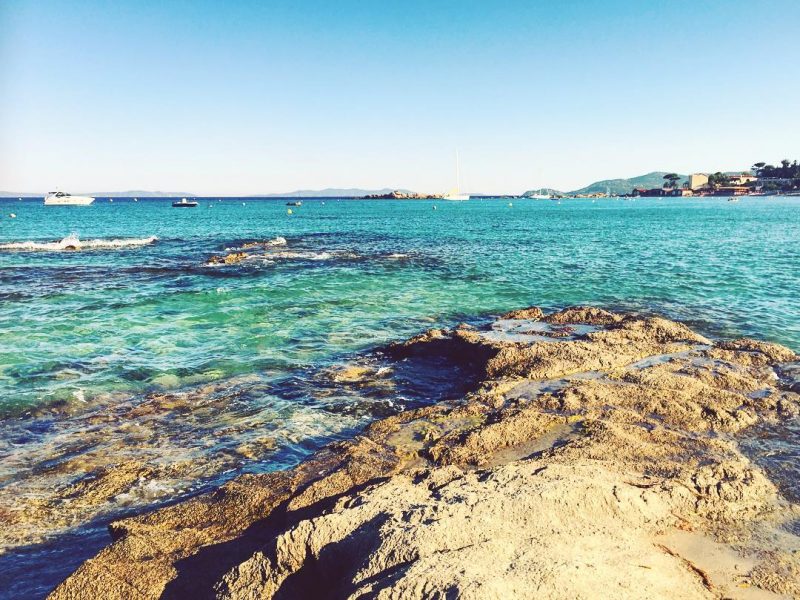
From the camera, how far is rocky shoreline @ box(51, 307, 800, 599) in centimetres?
377

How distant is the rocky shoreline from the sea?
751 mm

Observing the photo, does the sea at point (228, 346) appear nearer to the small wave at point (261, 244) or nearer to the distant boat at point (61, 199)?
the small wave at point (261, 244)

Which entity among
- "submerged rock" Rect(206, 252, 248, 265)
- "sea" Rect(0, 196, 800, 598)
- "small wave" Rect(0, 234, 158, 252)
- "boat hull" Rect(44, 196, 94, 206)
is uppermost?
"boat hull" Rect(44, 196, 94, 206)

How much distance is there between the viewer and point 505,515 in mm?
4363

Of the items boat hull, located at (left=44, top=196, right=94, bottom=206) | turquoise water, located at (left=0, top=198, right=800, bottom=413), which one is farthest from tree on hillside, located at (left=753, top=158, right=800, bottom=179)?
boat hull, located at (left=44, top=196, right=94, bottom=206)

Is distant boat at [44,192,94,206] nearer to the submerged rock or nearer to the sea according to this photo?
the sea

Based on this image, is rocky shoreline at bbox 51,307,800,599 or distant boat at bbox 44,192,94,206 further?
distant boat at bbox 44,192,94,206

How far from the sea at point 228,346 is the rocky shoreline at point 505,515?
751mm

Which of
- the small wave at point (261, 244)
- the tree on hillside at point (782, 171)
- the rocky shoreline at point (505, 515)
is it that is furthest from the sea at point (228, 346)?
the tree on hillside at point (782, 171)

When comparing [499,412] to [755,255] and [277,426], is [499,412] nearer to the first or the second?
[277,426]

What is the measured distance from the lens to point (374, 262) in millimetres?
27703

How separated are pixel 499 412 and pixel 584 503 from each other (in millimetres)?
3144

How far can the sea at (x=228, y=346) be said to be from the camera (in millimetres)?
6516

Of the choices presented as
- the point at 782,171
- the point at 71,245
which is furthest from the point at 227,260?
the point at 782,171
